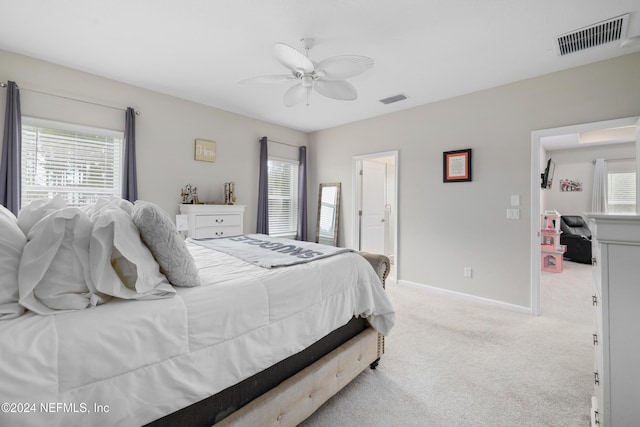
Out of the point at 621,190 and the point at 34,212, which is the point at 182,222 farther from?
the point at 621,190

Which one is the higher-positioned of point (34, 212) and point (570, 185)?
point (570, 185)

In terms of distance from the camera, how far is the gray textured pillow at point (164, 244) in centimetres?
114

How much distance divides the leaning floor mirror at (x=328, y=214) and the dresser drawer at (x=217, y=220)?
176 centimetres

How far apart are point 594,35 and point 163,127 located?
4.56 m

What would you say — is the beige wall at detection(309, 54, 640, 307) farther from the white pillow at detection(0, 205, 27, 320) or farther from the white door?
the white pillow at detection(0, 205, 27, 320)

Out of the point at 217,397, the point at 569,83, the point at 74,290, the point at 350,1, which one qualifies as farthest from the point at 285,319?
the point at 569,83

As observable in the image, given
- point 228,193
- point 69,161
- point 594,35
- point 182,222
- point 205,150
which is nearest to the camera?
point 594,35

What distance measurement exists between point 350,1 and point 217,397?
2500mm

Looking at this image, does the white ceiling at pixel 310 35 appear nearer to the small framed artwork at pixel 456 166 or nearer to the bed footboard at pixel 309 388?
the small framed artwork at pixel 456 166

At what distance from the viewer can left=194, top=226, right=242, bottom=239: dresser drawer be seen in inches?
142

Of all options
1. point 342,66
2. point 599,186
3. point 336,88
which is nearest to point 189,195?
point 336,88

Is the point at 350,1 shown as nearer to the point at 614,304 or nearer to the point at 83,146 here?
the point at 614,304

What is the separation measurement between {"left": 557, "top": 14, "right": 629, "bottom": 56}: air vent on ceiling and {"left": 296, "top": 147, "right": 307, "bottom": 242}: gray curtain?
3812 mm

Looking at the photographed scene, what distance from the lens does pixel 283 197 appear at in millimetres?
5219
